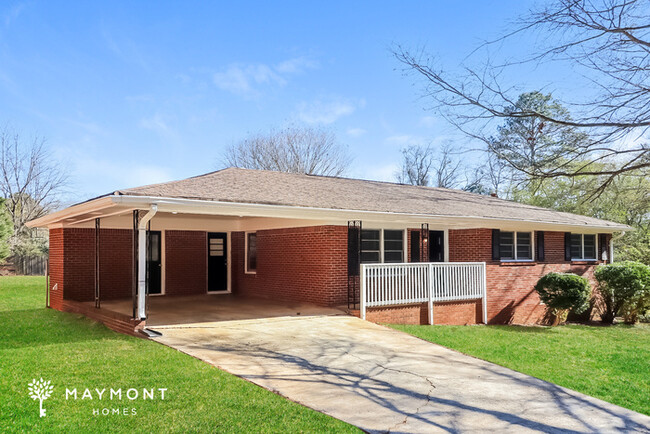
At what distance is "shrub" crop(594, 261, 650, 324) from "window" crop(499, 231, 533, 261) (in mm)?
2576

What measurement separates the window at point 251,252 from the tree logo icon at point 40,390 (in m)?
9.77

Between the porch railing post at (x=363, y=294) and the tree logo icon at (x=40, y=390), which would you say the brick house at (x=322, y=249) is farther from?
the tree logo icon at (x=40, y=390)

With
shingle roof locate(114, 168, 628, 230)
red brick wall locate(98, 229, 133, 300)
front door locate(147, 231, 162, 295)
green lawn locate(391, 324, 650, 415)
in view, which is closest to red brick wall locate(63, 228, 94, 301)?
red brick wall locate(98, 229, 133, 300)

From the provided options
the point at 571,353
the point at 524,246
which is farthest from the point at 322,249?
the point at 524,246

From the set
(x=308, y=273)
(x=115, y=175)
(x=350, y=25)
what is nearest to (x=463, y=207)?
(x=308, y=273)

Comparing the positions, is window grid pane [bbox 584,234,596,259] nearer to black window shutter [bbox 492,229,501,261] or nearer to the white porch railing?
black window shutter [bbox 492,229,501,261]

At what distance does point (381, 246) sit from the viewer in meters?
13.6

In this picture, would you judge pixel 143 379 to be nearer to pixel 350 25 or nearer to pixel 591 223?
pixel 350 25

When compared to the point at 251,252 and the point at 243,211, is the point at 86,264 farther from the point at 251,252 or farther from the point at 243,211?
the point at 243,211

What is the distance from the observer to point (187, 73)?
2530cm

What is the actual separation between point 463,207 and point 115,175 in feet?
123

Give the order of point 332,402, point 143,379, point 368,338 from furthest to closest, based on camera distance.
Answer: point 368,338, point 143,379, point 332,402

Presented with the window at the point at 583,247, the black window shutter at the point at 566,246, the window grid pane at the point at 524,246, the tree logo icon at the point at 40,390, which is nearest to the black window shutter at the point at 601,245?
the window at the point at 583,247

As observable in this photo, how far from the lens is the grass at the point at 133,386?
186 inches
